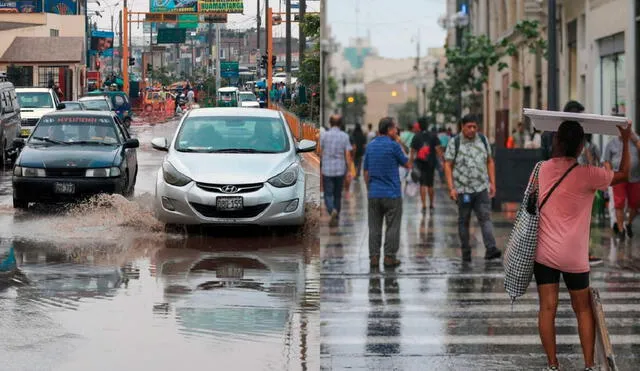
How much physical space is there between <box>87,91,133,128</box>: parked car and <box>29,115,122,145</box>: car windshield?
0.20 meters

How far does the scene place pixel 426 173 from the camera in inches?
905

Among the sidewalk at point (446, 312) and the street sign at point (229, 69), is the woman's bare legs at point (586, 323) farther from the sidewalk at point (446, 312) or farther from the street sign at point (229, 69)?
the street sign at point (229, 69)

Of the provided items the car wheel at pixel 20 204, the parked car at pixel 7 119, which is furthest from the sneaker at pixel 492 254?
the parked car at pixel 7 119

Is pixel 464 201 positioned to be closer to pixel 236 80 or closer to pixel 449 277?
pixel 449 277

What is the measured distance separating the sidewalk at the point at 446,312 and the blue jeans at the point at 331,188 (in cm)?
175

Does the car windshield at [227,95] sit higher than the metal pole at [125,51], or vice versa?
the metal pole at [125,51]

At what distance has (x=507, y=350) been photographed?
8.98 m

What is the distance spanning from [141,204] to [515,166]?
8030 millimetres

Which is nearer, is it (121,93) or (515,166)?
(121,93)

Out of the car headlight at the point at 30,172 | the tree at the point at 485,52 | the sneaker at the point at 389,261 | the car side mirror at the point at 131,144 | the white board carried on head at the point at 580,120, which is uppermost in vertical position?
the tree at the point at 485,52

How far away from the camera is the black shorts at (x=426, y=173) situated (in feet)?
74.6

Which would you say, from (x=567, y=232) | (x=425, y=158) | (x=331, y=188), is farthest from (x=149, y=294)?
(x=425, y=158)

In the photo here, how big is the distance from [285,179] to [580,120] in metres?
6.53

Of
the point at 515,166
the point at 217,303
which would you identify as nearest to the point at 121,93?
the point at 217,303
